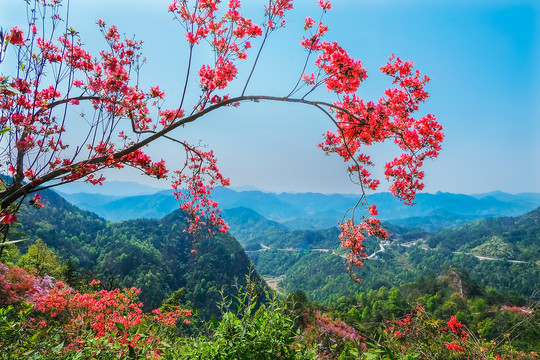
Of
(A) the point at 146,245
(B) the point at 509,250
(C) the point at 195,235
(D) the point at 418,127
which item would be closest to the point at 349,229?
(D) the point at 418,127

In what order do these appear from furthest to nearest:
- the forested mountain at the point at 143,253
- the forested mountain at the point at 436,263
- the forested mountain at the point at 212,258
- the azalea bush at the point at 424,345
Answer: the forested mountain at the point at 436,263 < the forested mountain at the point at 212,258 < the forested mountain at the point at 143,253 < the azalea bush at the point at 424,345

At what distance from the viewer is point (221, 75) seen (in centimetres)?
350

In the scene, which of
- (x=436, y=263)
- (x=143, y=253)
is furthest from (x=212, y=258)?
(x=436, y=263)

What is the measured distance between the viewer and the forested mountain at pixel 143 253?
4916 cm

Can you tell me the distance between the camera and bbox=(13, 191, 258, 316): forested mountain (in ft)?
161

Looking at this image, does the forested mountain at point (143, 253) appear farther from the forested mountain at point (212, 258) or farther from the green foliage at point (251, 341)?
the green foliage at point (251, 341)

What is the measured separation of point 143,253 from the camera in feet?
192

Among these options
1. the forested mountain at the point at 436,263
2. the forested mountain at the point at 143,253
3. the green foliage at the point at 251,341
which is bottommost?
the forested mountain at the point at 436,263

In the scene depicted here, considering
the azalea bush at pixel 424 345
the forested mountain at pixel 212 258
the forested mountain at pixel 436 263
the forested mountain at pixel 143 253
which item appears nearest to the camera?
the azalea bush at pixel 424 345

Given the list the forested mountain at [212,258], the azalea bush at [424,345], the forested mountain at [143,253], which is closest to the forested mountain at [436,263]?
the forested mountain at [212,258]

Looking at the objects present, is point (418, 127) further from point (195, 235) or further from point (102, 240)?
point (102, 240)

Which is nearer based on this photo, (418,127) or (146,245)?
(418,127)

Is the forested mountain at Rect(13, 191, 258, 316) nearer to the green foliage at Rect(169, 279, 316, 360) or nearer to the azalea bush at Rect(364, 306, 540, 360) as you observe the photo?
the azalea bush at Rect(364, 306, 540, 360)

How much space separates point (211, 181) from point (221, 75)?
2805mm
